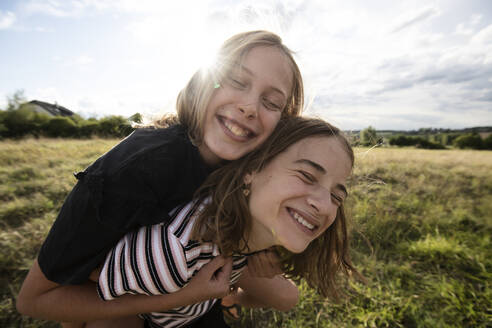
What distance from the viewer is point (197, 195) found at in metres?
1.58

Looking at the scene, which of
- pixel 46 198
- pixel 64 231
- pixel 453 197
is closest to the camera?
pixel 64 231

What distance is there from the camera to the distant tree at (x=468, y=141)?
42.2 m

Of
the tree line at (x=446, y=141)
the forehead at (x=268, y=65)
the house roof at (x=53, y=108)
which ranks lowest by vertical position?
the tree line at (x=446, y=141)

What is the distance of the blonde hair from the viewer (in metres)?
1.69

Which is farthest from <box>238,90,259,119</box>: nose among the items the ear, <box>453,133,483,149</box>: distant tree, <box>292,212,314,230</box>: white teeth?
<box>453,133,483,149</box>: distant tree

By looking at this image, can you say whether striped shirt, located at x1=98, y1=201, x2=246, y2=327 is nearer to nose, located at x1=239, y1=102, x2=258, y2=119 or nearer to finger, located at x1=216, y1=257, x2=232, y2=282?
finger, located at x1=216, y1=257, x2=232, y2=282

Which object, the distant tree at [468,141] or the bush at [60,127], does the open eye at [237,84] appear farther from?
the distant tree at [468,141]

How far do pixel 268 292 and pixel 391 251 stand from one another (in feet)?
5.64

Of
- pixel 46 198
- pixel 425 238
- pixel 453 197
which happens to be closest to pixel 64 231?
pixel 46 198

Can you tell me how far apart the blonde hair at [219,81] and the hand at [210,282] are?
76 cm

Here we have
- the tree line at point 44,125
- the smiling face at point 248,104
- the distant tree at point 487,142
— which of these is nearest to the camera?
the smiling face at point 248,104

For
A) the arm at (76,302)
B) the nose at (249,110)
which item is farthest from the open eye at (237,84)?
the arm at (76,302)

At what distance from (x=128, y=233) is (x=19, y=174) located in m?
4.56

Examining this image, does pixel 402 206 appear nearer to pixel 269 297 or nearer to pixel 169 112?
pixel 269 297
